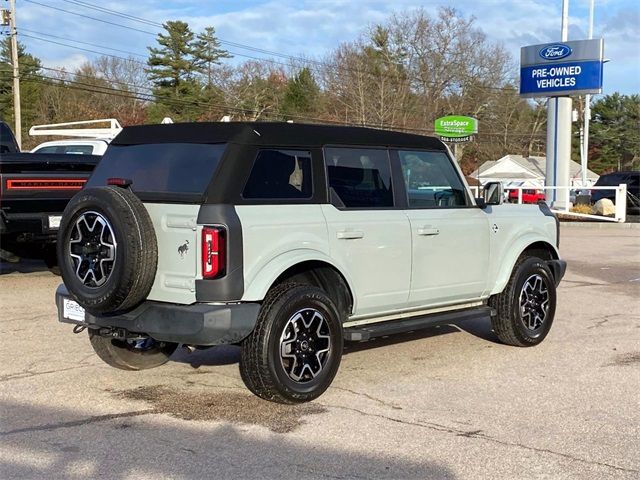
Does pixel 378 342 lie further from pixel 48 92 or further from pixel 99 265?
pixel 48 92

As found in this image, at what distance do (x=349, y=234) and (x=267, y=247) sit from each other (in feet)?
2.60

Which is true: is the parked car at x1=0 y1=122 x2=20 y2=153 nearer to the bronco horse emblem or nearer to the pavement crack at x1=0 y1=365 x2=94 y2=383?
the pavement crack at x1=0 y1=365 x2=94 y2=383

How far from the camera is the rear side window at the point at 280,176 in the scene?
5.39 metres

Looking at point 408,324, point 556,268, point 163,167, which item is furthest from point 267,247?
point 556,268

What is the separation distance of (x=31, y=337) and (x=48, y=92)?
51.1 metres

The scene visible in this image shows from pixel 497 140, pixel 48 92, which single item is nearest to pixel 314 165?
pixel 48 92

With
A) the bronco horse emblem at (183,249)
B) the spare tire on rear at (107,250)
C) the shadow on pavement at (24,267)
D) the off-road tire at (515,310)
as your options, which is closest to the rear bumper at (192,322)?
the spare tire on rear at (107,250)

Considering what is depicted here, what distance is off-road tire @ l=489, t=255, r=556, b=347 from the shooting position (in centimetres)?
718

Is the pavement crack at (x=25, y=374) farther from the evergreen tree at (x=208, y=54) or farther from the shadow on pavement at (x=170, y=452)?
the evergreen tree at (x=208, y=54)

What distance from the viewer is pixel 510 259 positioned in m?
7.20

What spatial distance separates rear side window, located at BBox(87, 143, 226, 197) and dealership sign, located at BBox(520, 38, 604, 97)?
1007 inches

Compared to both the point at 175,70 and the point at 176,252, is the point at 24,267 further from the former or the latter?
the point at 175,70

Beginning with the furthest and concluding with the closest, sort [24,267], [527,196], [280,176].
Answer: [527,196]
[24,267]
[280,176]

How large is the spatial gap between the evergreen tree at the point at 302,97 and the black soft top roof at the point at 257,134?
181 ft
